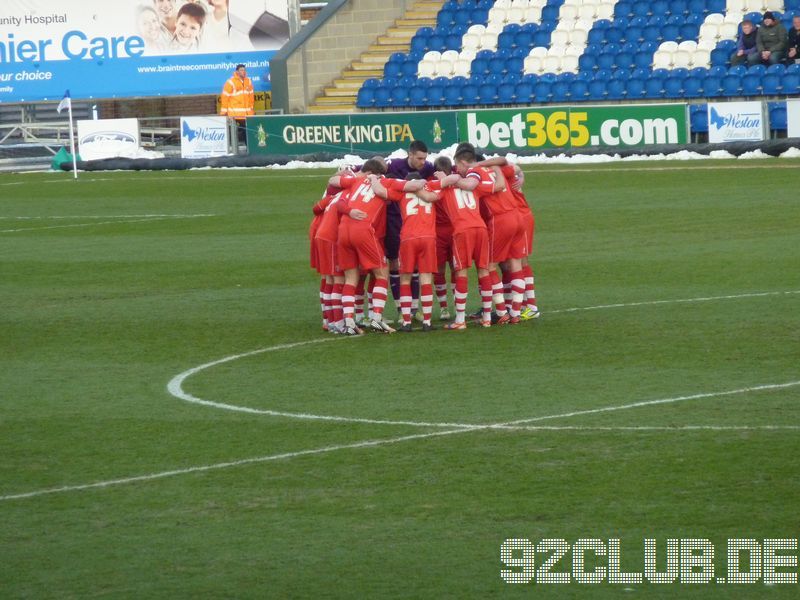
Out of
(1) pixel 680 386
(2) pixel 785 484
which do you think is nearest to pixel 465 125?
(1) pixel 680 386

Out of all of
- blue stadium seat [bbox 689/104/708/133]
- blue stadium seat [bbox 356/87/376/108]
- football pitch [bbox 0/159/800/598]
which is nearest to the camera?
football pitch [bbox 0/159/800/598]

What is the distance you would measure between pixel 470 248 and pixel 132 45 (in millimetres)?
33140

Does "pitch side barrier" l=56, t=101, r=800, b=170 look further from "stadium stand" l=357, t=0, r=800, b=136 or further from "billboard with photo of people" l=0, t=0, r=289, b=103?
"billboard with photo of people" l=0, t=0, r=289, b=103

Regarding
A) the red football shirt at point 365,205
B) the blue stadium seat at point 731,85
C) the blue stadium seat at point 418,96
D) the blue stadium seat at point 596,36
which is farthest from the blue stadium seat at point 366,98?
the red football shirt at point 365,205

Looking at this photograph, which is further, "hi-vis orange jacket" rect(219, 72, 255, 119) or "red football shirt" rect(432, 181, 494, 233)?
"hi-vis orange jacket" rect(219, 72, 255, 119)

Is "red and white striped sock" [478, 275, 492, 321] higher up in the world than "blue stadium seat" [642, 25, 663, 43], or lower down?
lower down

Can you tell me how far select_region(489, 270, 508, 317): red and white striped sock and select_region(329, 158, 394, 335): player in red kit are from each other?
3.23 feet

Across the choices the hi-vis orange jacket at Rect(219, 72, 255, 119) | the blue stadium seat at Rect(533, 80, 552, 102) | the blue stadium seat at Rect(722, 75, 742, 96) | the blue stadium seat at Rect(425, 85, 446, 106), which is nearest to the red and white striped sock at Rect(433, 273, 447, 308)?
the blue stadium seat at Rect(722, 75, 742, 96)

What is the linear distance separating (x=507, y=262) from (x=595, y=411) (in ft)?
13.5

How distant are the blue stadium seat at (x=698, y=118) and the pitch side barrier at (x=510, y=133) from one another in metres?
0.08

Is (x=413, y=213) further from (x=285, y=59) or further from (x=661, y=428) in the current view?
(x=285, y=59)

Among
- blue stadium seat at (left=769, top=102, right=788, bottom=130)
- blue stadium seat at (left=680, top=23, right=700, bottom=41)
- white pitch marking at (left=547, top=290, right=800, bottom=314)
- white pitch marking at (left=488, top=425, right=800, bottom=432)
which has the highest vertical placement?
blue stadium seat at (left=680, top=23, right=700, bottom=41)

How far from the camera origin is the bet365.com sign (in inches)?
1254

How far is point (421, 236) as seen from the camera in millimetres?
13234
